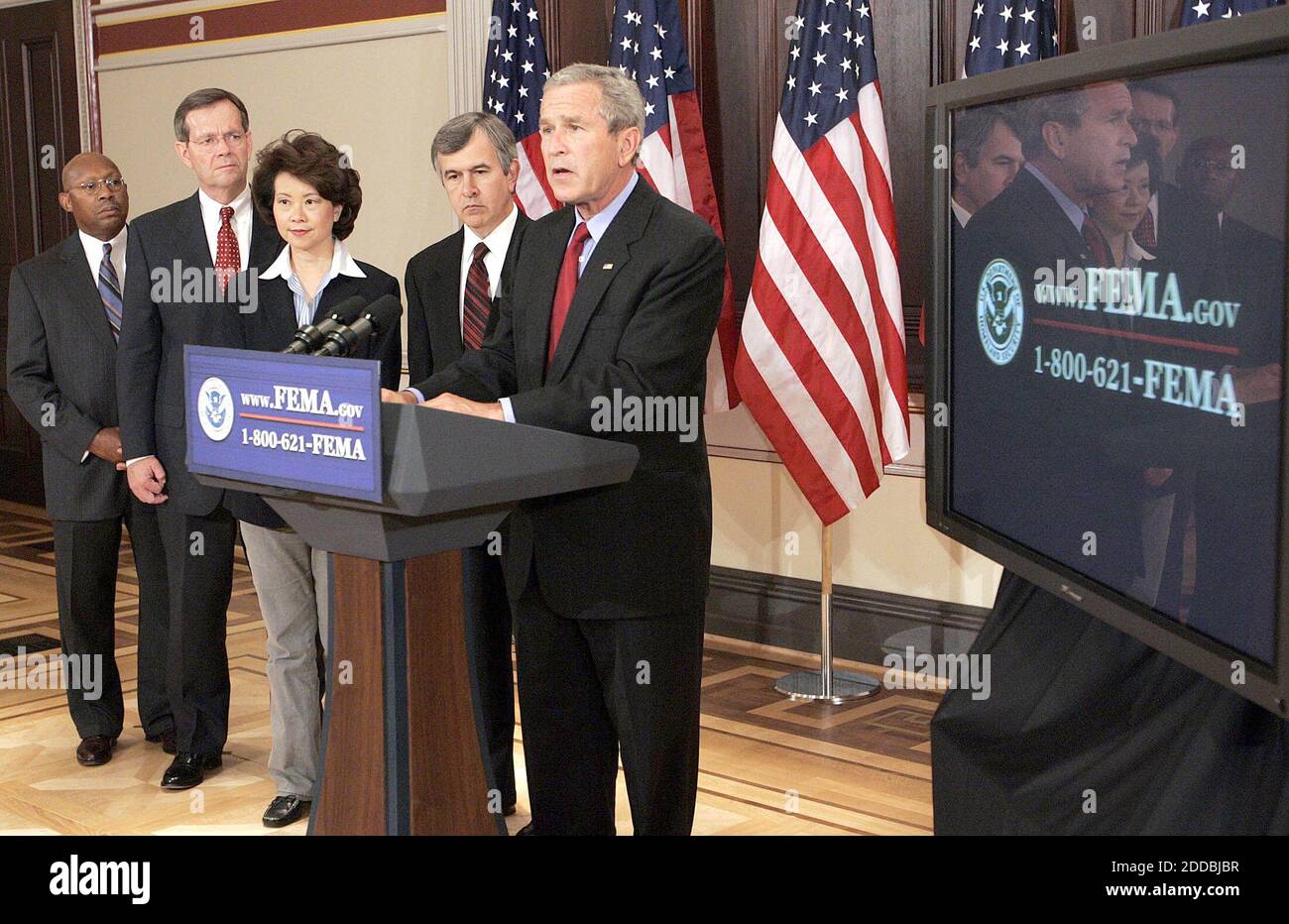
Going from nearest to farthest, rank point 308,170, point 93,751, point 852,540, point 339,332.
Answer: point 339,332
point 308,170
point 93,751
point 852,540

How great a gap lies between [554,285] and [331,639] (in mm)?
821

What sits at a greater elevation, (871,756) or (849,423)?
(849,423)

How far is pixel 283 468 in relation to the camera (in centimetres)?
228

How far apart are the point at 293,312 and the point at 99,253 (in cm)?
112

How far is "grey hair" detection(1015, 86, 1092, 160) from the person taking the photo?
2381 millimetres

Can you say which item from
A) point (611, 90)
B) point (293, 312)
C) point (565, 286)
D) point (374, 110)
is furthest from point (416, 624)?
point (374, 110)

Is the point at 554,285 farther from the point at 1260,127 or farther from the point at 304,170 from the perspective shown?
the point at 1260,127

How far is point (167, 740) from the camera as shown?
4504mm

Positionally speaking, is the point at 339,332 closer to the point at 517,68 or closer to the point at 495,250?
the point at 495,250

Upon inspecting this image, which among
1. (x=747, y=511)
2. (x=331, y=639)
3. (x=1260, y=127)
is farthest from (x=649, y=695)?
(x=747, y=511)

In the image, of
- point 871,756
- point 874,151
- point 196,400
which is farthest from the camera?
point 874,151

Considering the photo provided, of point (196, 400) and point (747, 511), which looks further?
point (747, 511)

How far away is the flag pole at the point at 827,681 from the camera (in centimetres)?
502

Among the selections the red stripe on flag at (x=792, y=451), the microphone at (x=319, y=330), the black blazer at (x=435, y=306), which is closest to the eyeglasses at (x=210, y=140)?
the black blazer at (x=435, y=306)
